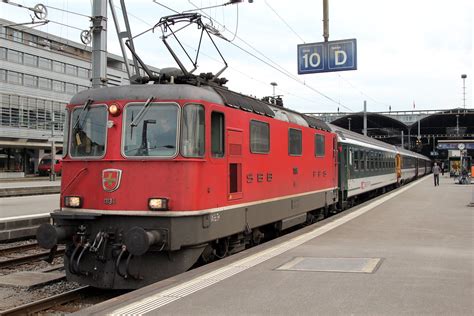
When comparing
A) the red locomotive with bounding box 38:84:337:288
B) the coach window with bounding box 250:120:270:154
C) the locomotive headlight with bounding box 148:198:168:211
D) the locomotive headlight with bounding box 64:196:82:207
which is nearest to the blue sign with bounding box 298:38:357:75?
the coach window with bounding box 250:120:270:154

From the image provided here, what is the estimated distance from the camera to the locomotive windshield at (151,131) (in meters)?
7.15

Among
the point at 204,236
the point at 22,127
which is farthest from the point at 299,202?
the point at 22,127

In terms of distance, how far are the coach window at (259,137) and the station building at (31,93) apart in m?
43.1

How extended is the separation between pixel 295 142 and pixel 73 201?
5.67 metres

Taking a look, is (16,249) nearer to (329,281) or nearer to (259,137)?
(259,137)

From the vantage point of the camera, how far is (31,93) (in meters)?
56.2

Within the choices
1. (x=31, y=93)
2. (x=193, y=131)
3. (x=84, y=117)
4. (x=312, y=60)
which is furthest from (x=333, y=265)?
(x=31, y=93)

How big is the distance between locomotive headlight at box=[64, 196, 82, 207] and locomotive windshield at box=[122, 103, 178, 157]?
1.06 m

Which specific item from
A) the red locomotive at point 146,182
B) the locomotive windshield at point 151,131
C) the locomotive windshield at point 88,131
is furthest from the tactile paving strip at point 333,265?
the locomotive windshield at point 88,131

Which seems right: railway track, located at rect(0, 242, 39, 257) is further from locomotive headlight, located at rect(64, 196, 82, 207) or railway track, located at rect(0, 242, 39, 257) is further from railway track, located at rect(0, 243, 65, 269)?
locomotive headlight, located at rect(64, 196, 82, 207)

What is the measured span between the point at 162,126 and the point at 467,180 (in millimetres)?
31868

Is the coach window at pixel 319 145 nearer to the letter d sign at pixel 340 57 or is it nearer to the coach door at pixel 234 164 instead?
the letter d sign at pixel 340 57

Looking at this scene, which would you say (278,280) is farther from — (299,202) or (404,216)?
(404,216)

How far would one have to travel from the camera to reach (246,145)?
871 centimetres
